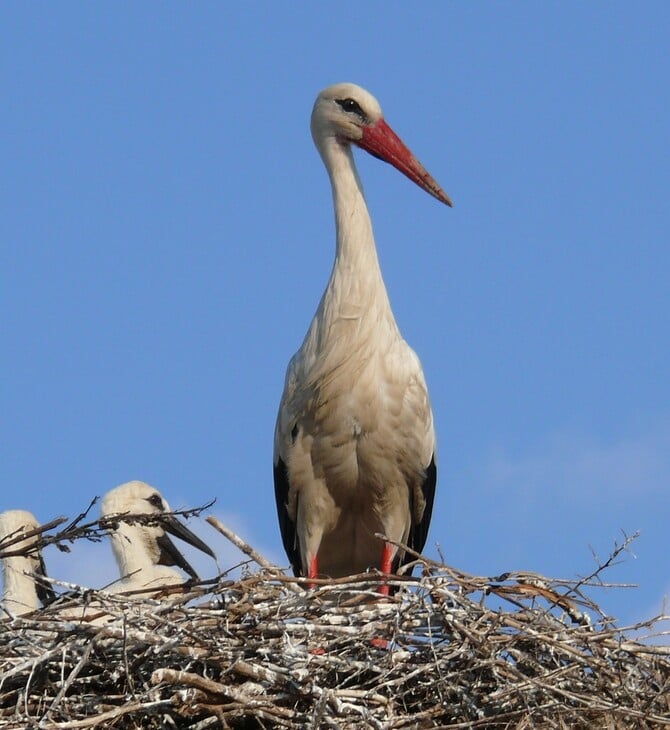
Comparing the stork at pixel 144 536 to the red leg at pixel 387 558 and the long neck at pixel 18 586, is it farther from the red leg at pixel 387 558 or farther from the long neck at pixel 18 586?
the red leg at pixel 387 558

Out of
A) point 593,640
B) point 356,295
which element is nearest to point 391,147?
point 356,295

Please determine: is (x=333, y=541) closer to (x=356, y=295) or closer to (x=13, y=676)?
(x=356, y=295)

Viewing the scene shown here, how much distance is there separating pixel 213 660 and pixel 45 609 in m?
0.59

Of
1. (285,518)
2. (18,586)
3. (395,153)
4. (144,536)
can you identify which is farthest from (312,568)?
(395,153)

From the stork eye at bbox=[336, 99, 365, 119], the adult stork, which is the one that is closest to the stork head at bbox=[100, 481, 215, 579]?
the adult stork

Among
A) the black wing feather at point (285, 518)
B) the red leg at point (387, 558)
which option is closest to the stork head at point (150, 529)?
the black wing feather at point (285, 518)

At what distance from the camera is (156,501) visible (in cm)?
868

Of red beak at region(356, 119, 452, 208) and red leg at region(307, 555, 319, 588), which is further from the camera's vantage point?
red beak at region(356, 119, 452, 208)

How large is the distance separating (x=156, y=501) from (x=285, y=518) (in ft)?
3.50

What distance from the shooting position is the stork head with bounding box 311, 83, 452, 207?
7.99 metres

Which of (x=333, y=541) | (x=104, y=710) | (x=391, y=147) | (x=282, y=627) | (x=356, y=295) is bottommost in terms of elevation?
(x=104, y=710)

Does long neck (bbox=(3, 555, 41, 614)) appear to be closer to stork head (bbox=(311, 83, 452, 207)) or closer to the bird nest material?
the bird nest material

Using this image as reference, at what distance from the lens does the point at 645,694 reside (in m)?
6.02

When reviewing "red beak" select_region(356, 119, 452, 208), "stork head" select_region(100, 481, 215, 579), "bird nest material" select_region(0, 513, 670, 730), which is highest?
"red beak" select_region(356, 119, 452, 208)
